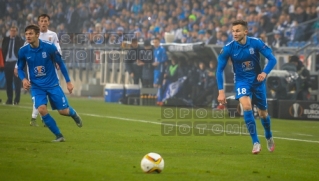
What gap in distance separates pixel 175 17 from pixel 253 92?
18.9 meters

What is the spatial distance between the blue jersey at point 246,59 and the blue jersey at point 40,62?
2937 millimetres

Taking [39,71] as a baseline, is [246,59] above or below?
above

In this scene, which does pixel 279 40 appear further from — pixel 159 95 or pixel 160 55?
pixel 159 95

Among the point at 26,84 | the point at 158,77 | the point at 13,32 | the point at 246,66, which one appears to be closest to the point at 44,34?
the point at 26,84

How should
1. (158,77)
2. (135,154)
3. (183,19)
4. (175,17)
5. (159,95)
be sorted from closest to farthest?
1. (135,154)
2. (159,95)
3. (158,77)
4. (183,19)
5. (175,17)

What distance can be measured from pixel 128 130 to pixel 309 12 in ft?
A: 37.5

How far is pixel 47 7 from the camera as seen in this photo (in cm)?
3147

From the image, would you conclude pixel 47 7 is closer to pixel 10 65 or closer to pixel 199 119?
pixel 10 65

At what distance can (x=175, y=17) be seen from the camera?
3142cm

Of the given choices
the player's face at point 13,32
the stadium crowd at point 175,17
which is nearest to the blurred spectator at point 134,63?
the stadium crowd at point 175,17

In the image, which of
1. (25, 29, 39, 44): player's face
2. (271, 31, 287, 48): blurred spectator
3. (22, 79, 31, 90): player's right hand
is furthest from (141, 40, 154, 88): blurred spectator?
(22, 79, 31, 90): player's right hand

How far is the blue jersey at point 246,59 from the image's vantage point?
12.5m

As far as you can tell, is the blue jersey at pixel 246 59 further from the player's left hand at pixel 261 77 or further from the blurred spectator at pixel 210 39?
the blurred spectator at pixel 210 39

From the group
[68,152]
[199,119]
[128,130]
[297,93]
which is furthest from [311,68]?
[68,152]
